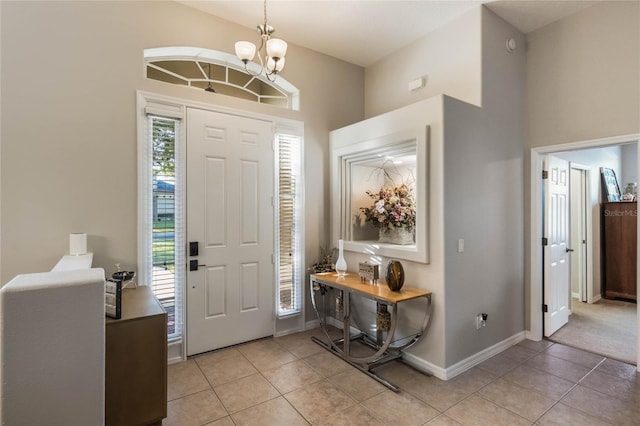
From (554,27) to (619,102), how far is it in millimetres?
1101

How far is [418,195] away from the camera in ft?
9.71

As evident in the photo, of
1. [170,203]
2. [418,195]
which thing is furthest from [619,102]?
[170,203]

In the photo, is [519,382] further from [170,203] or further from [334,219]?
[170,203]

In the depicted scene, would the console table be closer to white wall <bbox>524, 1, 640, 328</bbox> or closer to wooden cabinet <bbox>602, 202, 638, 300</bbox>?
white wall <bbox>524, 1, 640, 328</bbox>

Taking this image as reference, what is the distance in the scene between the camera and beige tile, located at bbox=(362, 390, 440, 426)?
2217mm

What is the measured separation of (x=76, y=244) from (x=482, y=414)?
3320mm

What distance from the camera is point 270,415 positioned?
2268 mm

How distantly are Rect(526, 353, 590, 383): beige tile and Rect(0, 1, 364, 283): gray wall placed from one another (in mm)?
3892

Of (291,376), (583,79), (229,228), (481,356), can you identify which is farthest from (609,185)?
(229,228)

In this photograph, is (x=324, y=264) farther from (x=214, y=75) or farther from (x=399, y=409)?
(x=214, y=75)

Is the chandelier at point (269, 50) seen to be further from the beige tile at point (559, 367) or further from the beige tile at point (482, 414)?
the beige tile at point (559, 367)

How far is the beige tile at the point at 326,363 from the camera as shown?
113 inches

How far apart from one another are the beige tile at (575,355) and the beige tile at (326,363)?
2.15 meters

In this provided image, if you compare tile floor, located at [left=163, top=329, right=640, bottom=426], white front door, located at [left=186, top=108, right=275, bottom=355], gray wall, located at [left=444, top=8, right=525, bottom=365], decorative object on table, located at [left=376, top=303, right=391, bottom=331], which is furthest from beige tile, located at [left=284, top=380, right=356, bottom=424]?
white front door, located at [left=186, top=108, right=275, bottom=355]
